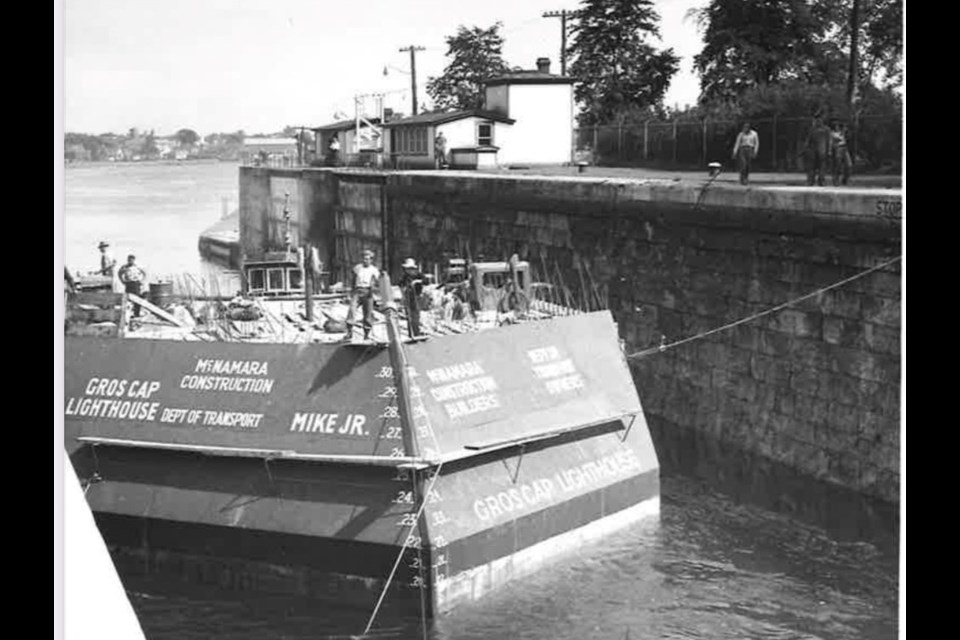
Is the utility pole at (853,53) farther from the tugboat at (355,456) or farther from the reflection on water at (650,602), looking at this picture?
the reflection on water at (650,602)

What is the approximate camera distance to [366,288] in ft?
45.6

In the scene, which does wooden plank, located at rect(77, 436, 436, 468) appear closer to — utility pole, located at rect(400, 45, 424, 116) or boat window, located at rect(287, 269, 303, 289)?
utility pole, located at rect(400, 45, 424, 116)

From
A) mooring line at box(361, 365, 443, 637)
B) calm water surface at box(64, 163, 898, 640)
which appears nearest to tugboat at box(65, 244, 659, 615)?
mooring line at box(361, 365, 443, 637)

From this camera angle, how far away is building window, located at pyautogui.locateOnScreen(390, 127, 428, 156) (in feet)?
115

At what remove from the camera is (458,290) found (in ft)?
56.9

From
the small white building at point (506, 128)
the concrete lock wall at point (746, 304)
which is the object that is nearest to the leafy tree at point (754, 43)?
the concrete lock wall at point (746, 304)

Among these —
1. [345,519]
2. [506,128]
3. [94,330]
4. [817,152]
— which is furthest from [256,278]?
[506,128]

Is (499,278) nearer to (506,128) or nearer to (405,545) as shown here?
(405,545)

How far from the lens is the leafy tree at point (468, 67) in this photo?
19.1 m
